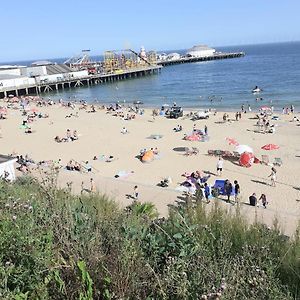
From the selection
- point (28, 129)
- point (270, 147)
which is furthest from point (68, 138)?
point (270, 147)

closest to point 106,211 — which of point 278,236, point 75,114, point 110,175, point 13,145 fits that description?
point 278,236

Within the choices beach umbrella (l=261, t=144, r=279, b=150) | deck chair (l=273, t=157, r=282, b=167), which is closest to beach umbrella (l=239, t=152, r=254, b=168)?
deck chair (l=273, t=157, r=282, b=167)

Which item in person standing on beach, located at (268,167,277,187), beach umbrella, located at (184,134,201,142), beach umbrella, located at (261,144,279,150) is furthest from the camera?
beach umbrella, located at (184,134,201,142)

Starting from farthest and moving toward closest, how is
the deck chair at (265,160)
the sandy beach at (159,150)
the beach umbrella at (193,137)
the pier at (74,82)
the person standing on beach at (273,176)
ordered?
1. the pier at (74,82)
2. the beach umbrella at (193,137)
3. the deck chair at (265,160)
4. the person standing on beach at (273,176)
5. the sandy beach at (159,150)

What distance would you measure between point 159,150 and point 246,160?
5418mm

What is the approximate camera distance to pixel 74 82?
228ft

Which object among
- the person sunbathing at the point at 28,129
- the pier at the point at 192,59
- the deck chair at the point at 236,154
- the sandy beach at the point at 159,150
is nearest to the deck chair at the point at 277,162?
the sandy beach at the point at 159,150

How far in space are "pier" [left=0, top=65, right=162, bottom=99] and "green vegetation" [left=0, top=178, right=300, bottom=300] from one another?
54.2 metres

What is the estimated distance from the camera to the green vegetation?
3750 mm

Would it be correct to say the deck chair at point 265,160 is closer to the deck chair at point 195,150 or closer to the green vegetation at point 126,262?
the deck chair at point 195,150

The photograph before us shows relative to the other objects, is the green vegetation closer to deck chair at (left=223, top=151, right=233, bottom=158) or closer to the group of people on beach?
deck chair at (left=223, top=151, right=233, bottom=158)

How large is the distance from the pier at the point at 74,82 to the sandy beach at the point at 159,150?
75.4 ft

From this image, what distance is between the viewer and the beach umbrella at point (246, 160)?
1855 centimetres

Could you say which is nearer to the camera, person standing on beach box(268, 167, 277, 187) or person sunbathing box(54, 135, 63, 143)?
person standing on beach box(268, 167, 277, 187)
